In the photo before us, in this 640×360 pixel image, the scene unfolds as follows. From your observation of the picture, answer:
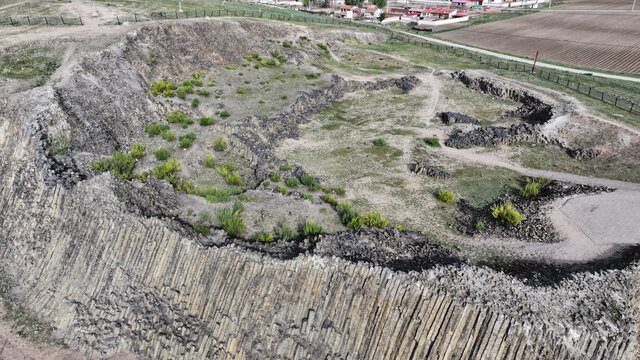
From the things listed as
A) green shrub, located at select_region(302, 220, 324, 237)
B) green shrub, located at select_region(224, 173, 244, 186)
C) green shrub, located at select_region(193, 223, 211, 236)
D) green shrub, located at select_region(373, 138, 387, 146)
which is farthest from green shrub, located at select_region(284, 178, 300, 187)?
green shrub, located at select_region(373, 138, 387, 146)

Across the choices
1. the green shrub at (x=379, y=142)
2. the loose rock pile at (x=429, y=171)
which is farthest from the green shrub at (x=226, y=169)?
the loose rock pile at (x=429, y=171)

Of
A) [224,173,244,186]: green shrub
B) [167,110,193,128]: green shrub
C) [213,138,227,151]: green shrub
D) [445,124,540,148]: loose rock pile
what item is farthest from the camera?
[445,124,540,148]: loose rock pile

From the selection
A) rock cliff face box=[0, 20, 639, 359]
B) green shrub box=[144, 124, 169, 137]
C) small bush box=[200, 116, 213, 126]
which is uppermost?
small bush box=[200, 116, 213, 126]

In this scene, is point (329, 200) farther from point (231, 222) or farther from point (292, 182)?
point (231, 222)

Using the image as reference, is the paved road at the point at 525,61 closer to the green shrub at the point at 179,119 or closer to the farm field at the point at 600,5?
the green shrub at the point at 179,119

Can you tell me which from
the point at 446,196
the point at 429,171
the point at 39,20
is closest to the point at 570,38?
the point at 429,171

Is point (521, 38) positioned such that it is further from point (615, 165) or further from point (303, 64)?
point (615, 165)

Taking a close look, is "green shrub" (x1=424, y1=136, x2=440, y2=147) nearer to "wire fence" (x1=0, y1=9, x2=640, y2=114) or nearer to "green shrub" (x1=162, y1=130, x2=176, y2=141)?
"wire fence" (x1=0, y1=9, x2=640, y2=114)
